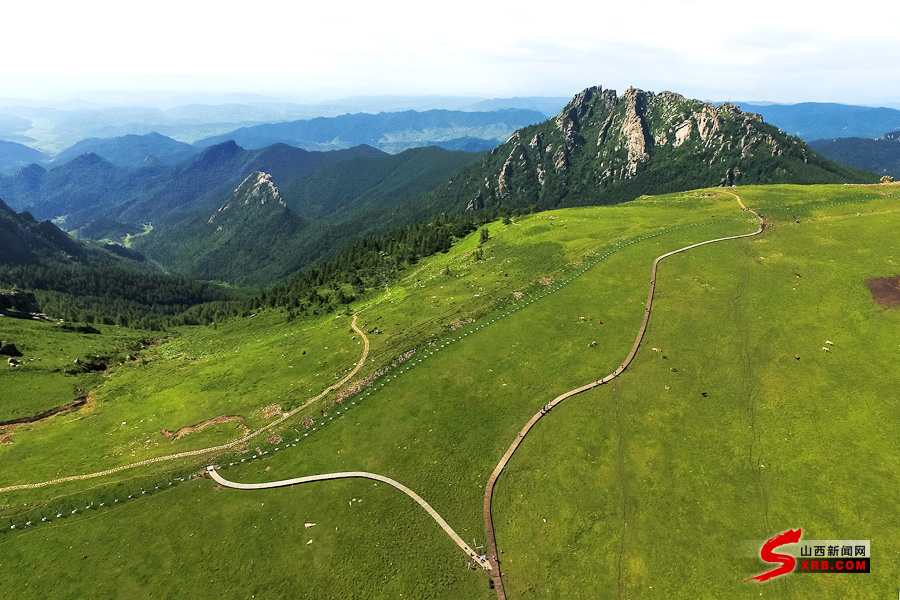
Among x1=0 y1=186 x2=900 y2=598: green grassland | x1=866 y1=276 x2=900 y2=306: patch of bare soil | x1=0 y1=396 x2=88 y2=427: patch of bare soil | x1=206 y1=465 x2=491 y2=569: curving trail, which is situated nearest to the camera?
x1=0 y1=186 x2=900 y2=598: green grassland

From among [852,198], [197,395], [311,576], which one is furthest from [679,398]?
[852,198]

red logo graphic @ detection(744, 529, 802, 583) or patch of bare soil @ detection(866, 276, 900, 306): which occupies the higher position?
patch of bare soil @ detection(866, 276, 900, 306)

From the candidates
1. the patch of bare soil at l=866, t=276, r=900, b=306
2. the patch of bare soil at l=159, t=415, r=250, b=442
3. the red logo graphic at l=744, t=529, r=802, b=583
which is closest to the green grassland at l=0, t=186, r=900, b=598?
the red logo graphic at l=744, t=529, r=802, b=583

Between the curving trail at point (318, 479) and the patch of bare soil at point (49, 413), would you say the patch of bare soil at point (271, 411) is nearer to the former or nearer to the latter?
the curving trail at point (318, 479)

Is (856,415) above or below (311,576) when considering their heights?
above

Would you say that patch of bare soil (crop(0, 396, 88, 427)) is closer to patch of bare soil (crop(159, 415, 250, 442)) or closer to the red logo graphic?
patch of bare soil (crop(159, 415, 250, 442))

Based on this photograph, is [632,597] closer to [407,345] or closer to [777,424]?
[777,424]
